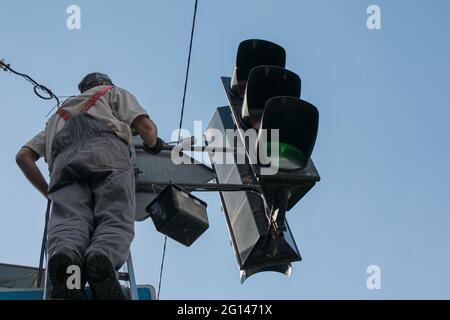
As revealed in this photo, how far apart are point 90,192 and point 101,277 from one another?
693 millimetres

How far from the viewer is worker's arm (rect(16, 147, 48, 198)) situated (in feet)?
14.4

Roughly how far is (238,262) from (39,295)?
1578 millimetres

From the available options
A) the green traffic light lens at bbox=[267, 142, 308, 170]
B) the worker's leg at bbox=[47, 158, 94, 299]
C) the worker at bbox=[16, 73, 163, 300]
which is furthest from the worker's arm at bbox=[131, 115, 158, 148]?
the green traffic light lens at bbox=[267, 142, 308, 170]

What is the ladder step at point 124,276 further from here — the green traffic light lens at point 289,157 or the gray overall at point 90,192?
the green traffic light lens at point 289,157

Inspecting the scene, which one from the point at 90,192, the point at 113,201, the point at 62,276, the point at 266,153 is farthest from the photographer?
the point at 266,153

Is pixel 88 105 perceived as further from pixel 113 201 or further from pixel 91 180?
pixel 113 201

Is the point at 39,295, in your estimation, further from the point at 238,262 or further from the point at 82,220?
the point at 238,262

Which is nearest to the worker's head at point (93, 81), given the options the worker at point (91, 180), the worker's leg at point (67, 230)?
the worker at point (91, 180)

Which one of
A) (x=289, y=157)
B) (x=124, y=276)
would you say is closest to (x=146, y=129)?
(x=289, y=157)

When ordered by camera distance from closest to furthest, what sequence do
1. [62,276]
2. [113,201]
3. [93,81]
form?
[62,276] → [113,201] → [93,81]

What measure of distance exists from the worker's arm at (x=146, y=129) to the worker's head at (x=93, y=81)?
1.94 feet

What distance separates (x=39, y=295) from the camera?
383 cm

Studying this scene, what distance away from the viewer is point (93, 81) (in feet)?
16.0
